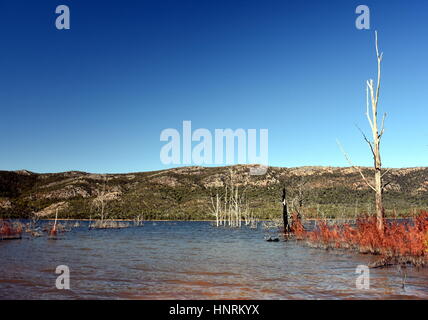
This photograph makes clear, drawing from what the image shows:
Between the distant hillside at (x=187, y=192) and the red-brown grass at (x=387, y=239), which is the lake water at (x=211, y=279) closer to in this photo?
the red-brown grass at (x=387, y=239)

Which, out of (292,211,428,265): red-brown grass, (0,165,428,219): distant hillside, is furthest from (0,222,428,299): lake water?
(0,165,428,219): distant hillside

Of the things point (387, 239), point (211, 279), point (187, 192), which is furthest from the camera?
point (187, 192)

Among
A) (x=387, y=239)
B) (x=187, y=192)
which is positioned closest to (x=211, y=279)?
(x=387, y=239)

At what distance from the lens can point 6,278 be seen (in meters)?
14.4

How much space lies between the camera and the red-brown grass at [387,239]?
52.6 ft

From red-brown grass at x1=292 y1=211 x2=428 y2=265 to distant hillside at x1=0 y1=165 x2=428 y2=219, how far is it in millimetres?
55101

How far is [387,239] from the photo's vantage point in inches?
695

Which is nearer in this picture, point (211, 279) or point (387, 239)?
point (211, 279)

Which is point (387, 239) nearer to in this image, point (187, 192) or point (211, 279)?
point (211, 279)

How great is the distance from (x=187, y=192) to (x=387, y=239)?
100982 mm

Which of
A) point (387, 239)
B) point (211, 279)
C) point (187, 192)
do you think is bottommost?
point (211, 279)
